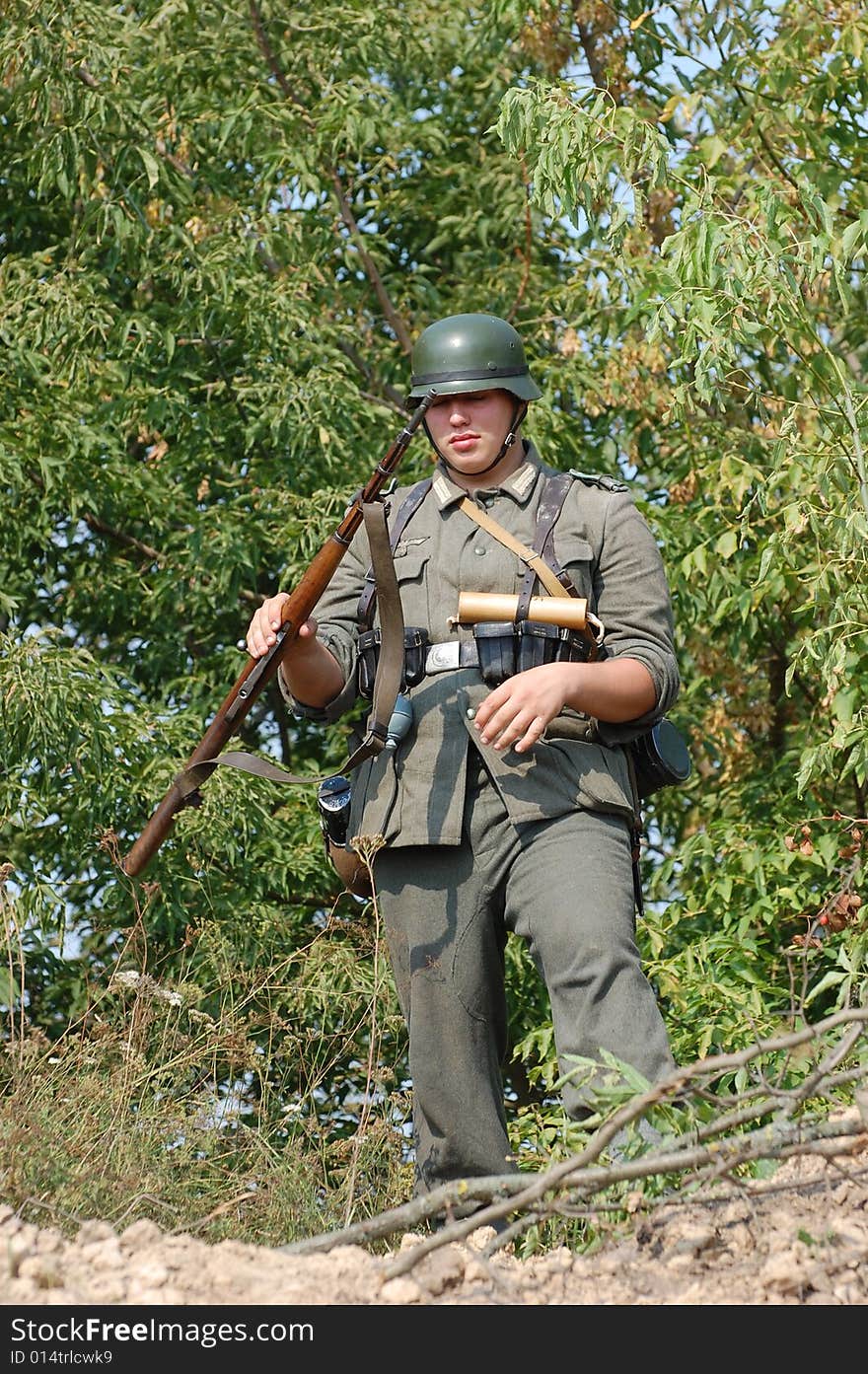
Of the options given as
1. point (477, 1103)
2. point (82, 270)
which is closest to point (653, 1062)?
point (477, 1103)

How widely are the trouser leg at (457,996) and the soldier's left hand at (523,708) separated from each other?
1.14ft

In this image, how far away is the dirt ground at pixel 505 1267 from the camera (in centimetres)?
255

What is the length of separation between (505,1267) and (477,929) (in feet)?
3.57

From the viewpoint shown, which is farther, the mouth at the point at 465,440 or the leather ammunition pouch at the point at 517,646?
the mouth at the point at 465,440

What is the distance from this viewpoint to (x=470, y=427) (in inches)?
163

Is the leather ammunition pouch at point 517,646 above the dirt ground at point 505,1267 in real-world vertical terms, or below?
above

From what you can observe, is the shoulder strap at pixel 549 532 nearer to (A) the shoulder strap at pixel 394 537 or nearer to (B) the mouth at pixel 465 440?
(B) the mouth at pixel 465 440

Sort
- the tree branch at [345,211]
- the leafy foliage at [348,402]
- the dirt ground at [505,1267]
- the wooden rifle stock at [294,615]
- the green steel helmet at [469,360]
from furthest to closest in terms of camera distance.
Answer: the tree branch at [345,211] → the leafy foliage at [348,402] → the green steel helmet at [469,360] → the wooden rifle stock at [294,615] → the dirt ground at [505,1267]

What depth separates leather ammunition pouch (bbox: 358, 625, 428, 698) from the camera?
4031 millimetres

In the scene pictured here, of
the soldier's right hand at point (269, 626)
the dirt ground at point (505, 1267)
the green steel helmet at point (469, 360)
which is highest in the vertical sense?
the green steel helmet at point (469, 360)

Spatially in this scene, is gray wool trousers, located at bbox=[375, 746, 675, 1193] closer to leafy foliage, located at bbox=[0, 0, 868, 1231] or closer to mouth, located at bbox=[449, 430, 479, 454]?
mouth, located at bbox=[449, 430, 479, 454]

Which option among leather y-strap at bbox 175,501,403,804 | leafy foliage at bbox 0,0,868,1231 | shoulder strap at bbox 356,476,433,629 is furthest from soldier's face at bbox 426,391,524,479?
leafy foliage at bbox 0,0,868,1231

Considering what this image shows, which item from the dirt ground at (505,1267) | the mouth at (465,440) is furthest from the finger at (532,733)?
the dirt ground at (505,1267)

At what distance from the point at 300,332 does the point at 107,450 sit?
1.10 m
